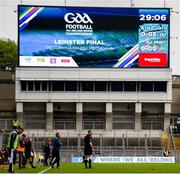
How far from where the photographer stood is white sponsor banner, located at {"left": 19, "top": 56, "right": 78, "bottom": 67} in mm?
67750

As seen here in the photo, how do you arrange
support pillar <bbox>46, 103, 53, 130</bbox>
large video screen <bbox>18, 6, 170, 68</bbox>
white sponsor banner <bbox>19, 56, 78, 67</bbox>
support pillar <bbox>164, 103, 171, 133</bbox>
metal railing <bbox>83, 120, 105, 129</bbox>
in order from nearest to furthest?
large video screen <bbox>18, 6, 170, 68</bbox>, white sponsor banner <bbox>19, 56, 78, 67</bbox>, support pillar <bbox>46, 103, 53, 130</bbox>, support pillar <bbox>164, 103, 171, 133</bbox>, metal railing <bbox>83, 120, 105, 129</bbox>

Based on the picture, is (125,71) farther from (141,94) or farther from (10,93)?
(10,93)

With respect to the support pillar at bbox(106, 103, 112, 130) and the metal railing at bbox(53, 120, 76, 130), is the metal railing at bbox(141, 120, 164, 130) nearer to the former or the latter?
the support pillar at bbox(106, 103, 112, 130)

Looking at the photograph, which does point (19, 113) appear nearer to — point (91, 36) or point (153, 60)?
point (91, 36)

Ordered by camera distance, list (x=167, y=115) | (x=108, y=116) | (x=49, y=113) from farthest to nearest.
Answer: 1. (x=167, y=115)
2. (x=108, y=116)
3. (x=49, y=113)

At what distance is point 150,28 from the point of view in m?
68.4

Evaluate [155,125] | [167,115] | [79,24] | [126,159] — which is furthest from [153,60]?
[126,159]

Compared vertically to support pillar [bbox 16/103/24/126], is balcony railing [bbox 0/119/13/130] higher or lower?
lower

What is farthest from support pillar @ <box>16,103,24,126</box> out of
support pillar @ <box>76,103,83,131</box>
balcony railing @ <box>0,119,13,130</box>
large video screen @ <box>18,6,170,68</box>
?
support pillar @ <box>76,103,83,131</box>

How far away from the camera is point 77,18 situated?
2682 inches

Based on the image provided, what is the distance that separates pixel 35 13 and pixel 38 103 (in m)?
10.6

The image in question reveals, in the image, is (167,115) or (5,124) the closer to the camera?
(167,115)

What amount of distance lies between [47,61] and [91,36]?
5.40 metres

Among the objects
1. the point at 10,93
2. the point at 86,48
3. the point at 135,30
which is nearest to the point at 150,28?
the point at 135,30
